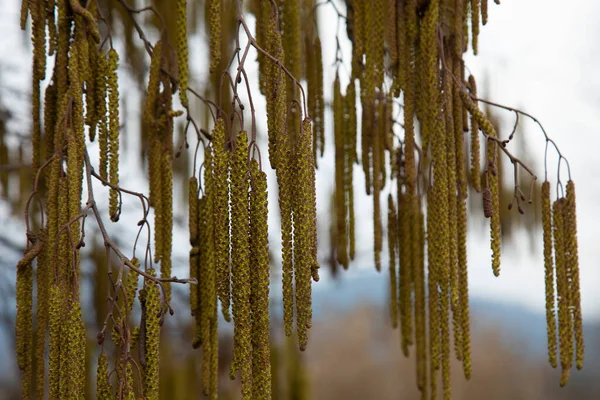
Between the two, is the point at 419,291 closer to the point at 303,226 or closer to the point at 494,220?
the point at 494,220

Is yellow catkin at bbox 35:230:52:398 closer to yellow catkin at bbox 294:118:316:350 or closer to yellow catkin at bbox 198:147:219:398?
yellow catkin at bbox 198:147:219:398

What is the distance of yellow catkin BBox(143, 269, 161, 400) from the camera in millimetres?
795

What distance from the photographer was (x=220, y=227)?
2.48ft

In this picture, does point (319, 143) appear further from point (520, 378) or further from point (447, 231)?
point (520, 378)

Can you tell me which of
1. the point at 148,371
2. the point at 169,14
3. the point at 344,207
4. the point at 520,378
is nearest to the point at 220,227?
the point at 148,371

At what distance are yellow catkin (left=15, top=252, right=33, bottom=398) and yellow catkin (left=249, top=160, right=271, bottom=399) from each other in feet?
1.12

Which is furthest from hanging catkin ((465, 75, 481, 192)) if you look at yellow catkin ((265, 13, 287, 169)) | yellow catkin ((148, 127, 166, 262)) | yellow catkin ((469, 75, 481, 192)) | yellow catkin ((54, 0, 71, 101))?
yellow catkin ((54, 0, 71, 101))

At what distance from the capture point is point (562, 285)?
1062mm

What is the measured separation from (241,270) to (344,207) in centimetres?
54

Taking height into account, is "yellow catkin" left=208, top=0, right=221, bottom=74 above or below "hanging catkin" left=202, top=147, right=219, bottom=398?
above

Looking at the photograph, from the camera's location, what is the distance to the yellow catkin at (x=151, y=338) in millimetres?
795

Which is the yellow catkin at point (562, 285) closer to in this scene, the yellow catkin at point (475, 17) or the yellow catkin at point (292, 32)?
the yellow catkin at point (475, 17)

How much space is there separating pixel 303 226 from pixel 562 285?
→ 538mm

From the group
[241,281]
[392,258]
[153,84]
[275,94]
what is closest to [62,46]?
[153,84]
